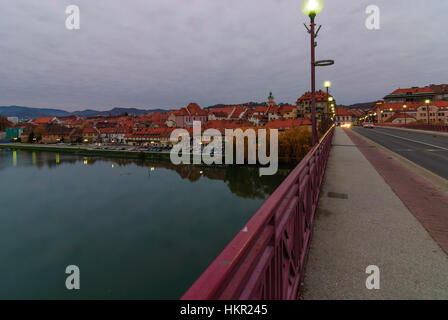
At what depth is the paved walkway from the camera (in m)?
2.77

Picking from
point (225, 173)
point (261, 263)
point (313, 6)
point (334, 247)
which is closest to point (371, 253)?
point (334, 247)

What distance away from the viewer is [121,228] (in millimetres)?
28656

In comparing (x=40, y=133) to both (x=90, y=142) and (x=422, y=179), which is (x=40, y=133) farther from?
(x=422, y=179)

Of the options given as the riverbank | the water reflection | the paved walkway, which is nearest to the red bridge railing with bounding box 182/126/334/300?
the paved walkway

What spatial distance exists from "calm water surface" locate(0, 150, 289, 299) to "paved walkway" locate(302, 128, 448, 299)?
49.1 ft

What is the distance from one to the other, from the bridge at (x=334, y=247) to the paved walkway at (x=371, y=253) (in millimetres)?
11

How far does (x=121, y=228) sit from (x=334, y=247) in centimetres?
2905

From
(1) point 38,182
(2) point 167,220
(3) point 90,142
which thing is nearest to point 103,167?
(1) point 38,182

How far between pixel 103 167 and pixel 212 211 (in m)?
48.1

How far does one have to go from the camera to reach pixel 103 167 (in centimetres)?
6862

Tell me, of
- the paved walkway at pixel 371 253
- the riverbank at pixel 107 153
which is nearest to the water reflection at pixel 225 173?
the riverbank at pixel 107 153

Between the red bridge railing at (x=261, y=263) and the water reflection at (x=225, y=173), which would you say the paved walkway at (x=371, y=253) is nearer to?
the red bridge railing at (x=261, y=263)
